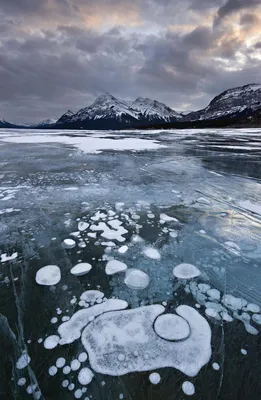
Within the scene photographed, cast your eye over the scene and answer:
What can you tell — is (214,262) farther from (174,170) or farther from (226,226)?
(174,170)

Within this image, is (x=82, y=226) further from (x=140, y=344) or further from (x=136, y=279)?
(x=140, y=344)

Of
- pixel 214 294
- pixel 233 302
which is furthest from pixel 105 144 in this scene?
pixel 233 302

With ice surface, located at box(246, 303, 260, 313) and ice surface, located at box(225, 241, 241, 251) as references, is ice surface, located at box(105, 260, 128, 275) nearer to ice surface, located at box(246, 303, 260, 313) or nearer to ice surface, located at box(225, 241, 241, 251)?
ice surface, located at box(246, 303, 260, 313)

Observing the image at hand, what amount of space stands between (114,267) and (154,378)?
1.18 meters

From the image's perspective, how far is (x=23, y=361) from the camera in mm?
1494

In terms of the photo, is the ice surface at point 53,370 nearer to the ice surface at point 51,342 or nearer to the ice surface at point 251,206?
the ice surface at point 51,342

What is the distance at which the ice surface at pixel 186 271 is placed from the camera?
2296mm

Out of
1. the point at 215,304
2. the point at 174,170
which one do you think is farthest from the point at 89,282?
the point at 174,170

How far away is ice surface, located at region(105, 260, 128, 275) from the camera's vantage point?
7.86 feet

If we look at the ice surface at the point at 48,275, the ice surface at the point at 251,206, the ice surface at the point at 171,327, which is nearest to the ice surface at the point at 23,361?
the ice surface at the point at 48,275

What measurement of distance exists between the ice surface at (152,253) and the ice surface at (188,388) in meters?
1.32

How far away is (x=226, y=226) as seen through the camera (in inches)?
132

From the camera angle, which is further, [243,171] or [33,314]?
[243,171]

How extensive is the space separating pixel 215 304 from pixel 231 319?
17 cm
